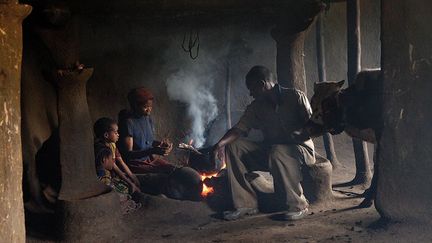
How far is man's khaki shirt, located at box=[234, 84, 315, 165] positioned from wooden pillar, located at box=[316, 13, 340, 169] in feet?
9.17

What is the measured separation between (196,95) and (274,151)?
382 centimetres

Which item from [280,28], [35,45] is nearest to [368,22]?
[280,28]

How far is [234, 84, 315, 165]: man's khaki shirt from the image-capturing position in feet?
21.7

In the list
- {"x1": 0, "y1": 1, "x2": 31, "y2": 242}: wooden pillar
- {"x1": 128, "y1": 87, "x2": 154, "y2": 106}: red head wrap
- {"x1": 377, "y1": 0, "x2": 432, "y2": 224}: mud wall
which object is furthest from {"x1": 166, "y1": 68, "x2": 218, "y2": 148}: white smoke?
{"x1": 0, "y1": 1, "x2": 31, "y2": 242}: wooden pillar

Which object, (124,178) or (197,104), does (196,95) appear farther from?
(124,178)

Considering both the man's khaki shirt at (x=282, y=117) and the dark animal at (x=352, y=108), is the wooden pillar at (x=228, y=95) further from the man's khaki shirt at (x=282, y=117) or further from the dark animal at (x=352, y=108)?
the dark animal at (x=352, y=108)

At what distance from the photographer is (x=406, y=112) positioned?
17.4ft

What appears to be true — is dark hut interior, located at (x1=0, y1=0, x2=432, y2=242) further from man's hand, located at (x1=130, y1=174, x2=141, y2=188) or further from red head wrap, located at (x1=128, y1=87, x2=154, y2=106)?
red head wrap, located at (x1=128, y1=87, x2=154, y2=106)

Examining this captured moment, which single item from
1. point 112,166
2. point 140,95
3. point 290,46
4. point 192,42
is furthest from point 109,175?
point 192,42

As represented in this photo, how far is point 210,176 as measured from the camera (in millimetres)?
7594

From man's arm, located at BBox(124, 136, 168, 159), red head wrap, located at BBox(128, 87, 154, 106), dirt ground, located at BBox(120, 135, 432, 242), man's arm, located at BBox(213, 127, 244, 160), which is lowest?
dirt ground, located at BBox(120, 135, 432, 242)

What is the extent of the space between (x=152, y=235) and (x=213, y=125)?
443cm

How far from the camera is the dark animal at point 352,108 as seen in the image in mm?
5848

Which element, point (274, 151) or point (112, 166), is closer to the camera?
point (274, 151)
